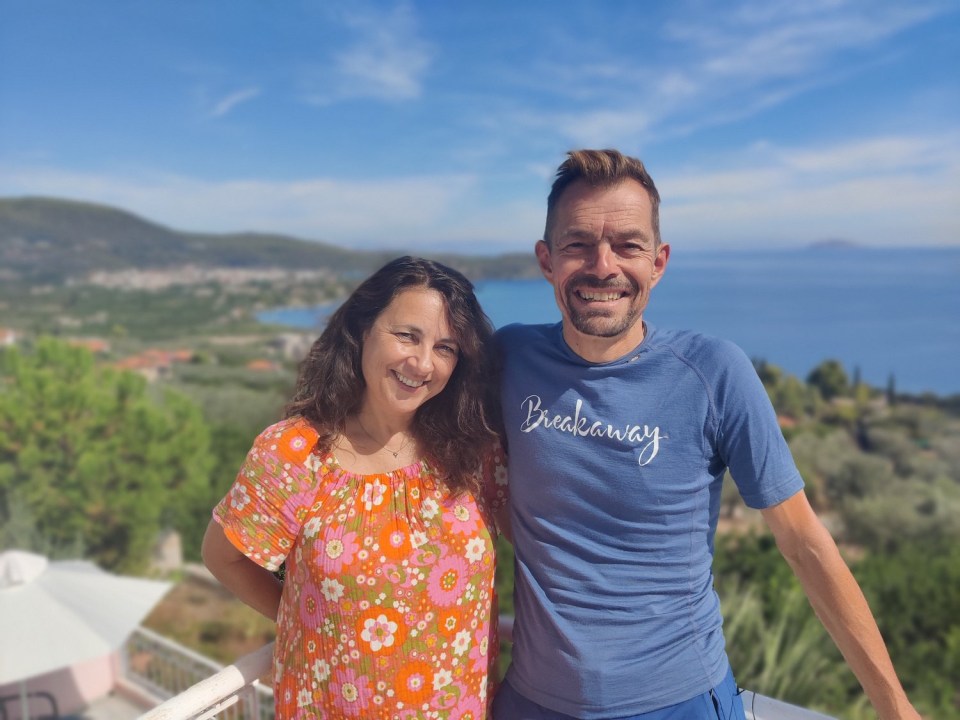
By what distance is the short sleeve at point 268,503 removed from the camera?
5.08 ft

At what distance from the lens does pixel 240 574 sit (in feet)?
5.58

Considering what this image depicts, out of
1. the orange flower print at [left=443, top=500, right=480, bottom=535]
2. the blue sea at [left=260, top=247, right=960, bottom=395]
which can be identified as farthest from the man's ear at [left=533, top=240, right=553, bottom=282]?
the blue sea at [left=260, top=247, right=960, bottom=395]

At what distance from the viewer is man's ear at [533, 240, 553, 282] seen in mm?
1746

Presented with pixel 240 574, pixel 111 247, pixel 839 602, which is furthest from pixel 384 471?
pixel 111 247

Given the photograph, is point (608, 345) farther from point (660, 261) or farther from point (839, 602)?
point (839, 602)

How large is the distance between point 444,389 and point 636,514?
56cm

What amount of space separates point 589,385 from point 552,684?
665 millimetres

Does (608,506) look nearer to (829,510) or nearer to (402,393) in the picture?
(402,393)

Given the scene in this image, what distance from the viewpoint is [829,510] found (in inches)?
845

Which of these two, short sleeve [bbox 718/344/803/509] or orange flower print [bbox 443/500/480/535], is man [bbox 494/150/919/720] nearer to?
short sleeve [bbox 718/344/803/509]

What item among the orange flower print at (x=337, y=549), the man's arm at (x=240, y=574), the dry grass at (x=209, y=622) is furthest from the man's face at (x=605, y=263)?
the dry grass at (x=209, y=622)

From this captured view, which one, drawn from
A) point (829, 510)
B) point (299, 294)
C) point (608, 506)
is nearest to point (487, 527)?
point (608, 506)

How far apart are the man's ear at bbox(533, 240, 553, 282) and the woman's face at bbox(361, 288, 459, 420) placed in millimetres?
263

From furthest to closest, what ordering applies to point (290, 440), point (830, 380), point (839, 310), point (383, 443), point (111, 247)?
1. point (839, 310)
2. point (111, 247)
3. point (830, 380)
4. point (383, 443)
5. point (290, 440)
